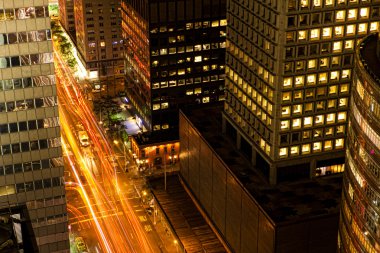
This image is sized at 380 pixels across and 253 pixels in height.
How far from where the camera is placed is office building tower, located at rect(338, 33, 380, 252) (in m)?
104

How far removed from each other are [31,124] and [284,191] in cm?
5911

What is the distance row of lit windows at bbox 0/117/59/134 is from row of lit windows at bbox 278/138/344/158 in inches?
2126

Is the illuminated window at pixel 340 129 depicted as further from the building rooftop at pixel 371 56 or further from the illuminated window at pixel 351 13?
the building rooftop at pixel 371 56

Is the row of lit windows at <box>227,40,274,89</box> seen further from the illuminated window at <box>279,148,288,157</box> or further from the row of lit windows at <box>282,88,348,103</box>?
the illuminated window at <box>279,148,288,157</box>

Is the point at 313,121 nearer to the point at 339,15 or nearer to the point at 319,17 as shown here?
the point at 319,17

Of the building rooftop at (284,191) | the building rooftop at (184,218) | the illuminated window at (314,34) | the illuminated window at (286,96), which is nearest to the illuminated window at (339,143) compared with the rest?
the building rooftop at (284,191)

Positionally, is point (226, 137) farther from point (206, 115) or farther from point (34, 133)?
point (34, 133)

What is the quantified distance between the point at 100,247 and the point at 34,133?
5682cm

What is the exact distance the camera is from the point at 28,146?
397ft

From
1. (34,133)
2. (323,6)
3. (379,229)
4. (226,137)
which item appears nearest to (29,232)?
(34,133)

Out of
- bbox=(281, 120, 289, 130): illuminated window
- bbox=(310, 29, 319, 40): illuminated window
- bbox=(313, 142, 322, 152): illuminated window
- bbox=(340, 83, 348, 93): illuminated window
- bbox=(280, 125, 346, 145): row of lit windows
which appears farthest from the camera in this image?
bbox=(313, 142, 322, 152): illuminated window

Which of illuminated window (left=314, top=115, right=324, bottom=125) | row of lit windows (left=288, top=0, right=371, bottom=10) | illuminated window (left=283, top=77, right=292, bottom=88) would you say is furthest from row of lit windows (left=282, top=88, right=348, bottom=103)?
row of lit windows (left=288, top=0, right=371, bottom=10)

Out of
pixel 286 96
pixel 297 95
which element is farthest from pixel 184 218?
pixel 297 95

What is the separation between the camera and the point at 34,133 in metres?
121
